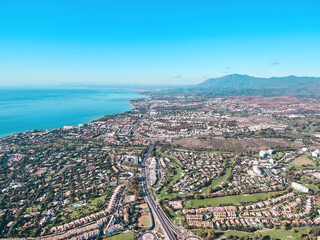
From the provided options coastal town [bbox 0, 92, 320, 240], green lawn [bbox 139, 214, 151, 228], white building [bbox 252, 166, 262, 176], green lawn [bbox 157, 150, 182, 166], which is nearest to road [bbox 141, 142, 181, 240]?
coastal town [bbox 0, 92, 320, 240]

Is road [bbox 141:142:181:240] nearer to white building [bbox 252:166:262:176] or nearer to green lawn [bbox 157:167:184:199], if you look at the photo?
green lawn [bbox 157:167:184:199]

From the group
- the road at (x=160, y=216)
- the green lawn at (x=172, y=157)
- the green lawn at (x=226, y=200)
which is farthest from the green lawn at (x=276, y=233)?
the green lawn at (x=172, y=157)

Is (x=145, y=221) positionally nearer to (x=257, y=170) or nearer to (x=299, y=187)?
(x=257, y=170)

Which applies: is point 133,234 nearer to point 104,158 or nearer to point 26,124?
point 104,158

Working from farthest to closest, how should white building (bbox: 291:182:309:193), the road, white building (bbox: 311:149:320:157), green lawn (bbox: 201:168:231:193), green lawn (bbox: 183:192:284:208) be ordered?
white building (bbox: 311:149:320:157) < green lawn (bbox: 201:168:231:193) < white building (bbox: 291:182:309:193) < green lawn (bbox: 183:192:284:208) < the road

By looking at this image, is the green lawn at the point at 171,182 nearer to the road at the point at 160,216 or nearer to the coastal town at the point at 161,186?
the coastal town at the point at 161,186

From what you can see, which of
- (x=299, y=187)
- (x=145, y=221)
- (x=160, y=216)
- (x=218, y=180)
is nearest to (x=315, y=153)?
(x=299, y=187)
